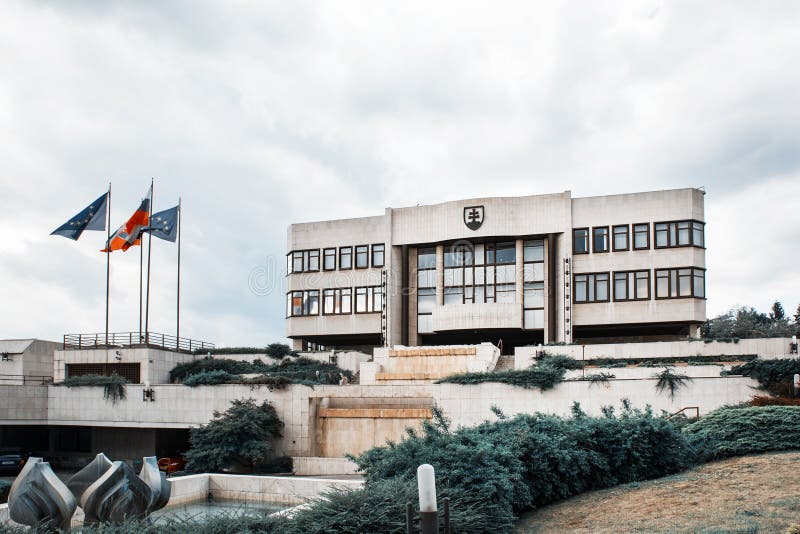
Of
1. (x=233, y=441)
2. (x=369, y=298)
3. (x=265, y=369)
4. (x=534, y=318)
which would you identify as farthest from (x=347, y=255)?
(x=233, y=441)

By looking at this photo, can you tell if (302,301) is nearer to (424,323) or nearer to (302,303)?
(302,303)

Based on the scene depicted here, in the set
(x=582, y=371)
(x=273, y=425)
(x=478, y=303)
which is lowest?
(x=273, y=425)

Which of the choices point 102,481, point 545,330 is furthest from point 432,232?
point 102,481

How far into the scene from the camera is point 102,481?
43.1 feet

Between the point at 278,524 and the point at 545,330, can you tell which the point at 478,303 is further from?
the point at 278,524

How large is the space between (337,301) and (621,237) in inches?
768

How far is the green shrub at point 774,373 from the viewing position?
87.3 feet

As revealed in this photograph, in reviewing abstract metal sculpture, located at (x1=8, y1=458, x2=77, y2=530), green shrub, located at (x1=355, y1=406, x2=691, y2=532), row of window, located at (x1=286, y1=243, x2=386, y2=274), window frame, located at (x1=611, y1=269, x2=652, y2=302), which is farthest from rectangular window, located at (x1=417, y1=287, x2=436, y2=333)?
abstract metal sculpture, located at (x1=8, y1=458, x2=77, y2=530)

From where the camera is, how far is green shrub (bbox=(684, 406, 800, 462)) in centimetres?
1620

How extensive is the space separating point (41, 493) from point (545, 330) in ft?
Answer: 127

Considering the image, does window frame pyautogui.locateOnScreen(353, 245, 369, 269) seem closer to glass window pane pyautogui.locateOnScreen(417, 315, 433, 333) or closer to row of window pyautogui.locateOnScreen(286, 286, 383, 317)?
row of window pyautogui.locateOnScreen(286, 286, 383, 317)

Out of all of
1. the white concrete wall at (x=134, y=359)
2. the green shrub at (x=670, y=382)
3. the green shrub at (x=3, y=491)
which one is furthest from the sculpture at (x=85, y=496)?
the white concrete wall at (x=134, y=359)

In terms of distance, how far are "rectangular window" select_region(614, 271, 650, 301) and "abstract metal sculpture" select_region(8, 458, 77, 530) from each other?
38772 millimetres

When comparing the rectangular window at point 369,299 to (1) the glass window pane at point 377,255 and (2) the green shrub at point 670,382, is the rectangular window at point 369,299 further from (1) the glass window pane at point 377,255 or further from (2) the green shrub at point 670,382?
(2) the green shrub at point 670,382
